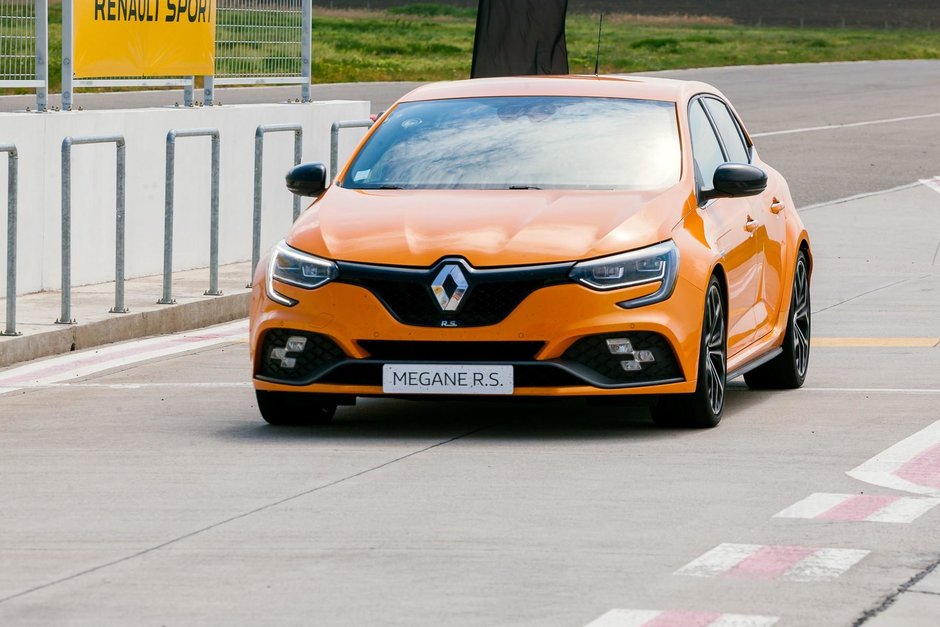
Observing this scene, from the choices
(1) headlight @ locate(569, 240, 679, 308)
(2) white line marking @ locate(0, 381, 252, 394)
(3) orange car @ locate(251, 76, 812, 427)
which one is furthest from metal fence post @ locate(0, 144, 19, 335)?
(1) headlight @ locate(569, 240, 679, 308)

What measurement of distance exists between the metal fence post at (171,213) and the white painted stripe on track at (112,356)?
0.38m

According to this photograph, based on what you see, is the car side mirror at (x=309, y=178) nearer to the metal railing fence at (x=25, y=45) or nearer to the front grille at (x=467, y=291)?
the front grille at (x=467, y=291)

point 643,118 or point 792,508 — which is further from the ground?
point 643,118

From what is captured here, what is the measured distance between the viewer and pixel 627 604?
6062 mm

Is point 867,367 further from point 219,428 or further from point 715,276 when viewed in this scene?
point 219,428

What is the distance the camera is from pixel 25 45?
14125 mm

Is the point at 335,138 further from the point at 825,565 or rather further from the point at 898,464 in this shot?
the point at 825,565

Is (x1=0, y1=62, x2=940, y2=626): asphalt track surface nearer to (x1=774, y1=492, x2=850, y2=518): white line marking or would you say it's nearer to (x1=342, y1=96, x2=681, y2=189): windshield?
(x1=774, y1=492, x2=850, y2=518): white line marking

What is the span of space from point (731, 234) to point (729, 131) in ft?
4.16

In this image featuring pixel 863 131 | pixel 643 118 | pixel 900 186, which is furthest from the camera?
pixel 863 131

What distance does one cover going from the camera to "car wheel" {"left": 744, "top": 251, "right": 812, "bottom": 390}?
10.9 meters

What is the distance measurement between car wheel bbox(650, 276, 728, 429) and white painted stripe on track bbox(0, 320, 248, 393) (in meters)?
3.47

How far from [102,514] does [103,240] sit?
720 cm

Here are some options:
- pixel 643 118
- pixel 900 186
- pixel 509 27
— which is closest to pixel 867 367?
pixel 643 118
